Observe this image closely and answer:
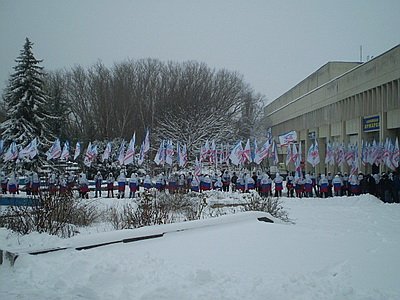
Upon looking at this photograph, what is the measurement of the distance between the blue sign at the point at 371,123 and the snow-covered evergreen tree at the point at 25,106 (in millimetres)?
28934

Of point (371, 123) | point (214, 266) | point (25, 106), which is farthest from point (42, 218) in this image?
point (371, 123)

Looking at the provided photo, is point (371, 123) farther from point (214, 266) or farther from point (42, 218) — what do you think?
point (214, 266)

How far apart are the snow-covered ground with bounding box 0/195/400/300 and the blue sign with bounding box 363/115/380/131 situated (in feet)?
102

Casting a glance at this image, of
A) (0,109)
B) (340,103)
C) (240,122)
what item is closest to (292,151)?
(340,103)

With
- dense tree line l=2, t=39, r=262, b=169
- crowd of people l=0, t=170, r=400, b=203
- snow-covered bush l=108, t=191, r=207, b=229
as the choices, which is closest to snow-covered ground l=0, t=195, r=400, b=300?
snow-covered bush l=108, t=191, r=207, b=229

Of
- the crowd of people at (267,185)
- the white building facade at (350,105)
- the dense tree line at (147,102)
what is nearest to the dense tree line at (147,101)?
the dense tree line at (147,102)

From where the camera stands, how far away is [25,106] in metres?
40.9

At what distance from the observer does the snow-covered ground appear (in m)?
7.02

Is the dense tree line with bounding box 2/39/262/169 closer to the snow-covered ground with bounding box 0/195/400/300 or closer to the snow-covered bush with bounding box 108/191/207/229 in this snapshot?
the snow-covered bush with bounding box 108/191/207/229

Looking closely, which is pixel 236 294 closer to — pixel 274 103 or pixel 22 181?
pixel 22 181

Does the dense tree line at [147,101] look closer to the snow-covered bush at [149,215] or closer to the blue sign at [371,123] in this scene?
the blue sign at [371,123]

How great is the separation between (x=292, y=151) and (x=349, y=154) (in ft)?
13.7

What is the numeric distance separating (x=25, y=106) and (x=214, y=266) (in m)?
36.6

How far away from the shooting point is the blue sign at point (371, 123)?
40.9m
